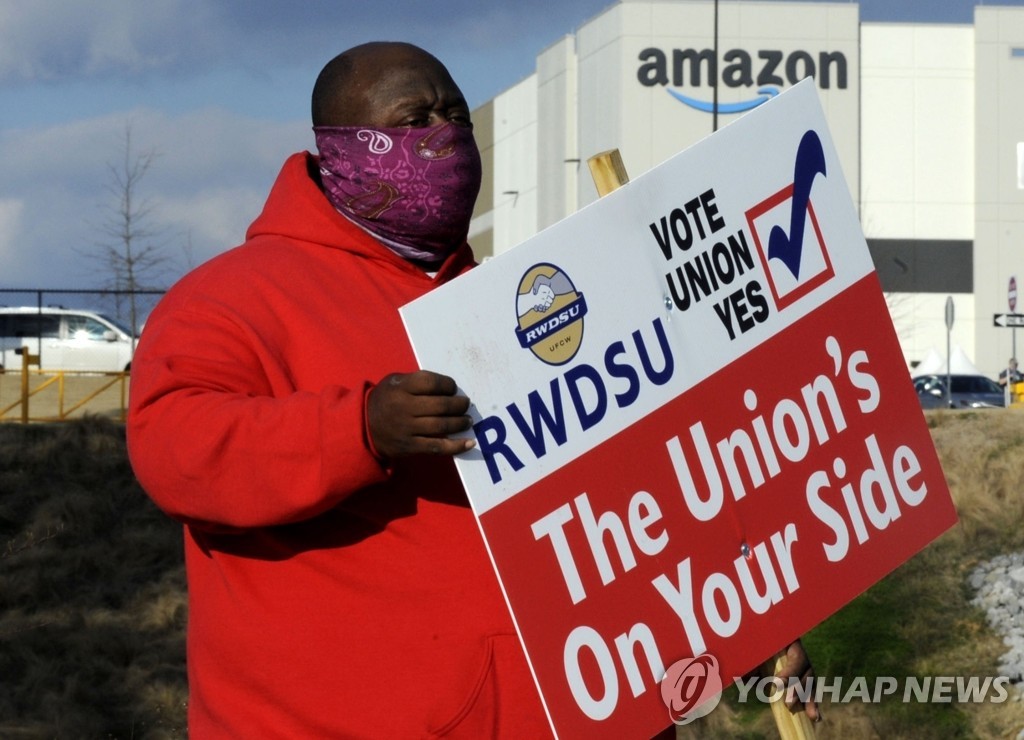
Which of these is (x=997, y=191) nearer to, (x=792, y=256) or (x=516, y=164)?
(x=516, y=164)

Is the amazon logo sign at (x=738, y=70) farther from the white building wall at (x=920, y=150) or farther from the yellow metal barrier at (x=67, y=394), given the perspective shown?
the yellow metal barrier at (x=67, y=394)

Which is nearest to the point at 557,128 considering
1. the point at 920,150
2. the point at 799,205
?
the point at 920,150

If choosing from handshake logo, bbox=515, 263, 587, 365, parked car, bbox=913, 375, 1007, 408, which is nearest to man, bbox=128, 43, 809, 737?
handshake logo, bbox=515, 263, 587, 365

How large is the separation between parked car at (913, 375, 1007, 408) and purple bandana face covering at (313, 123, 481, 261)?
33331mm

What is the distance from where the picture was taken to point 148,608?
42.3 feet

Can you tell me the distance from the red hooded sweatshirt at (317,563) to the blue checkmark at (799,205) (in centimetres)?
76

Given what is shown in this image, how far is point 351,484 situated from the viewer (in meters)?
2.15

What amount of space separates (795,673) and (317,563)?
1.04 metres

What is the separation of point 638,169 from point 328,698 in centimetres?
4988

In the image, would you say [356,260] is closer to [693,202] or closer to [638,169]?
[693,202]

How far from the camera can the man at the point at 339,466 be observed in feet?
7.06

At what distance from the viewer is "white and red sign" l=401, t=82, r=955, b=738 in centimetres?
239

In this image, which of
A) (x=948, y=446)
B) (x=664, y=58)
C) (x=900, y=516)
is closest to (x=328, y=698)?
(x=900, y=516)

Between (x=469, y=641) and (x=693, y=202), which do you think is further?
(x=693, y=202)
